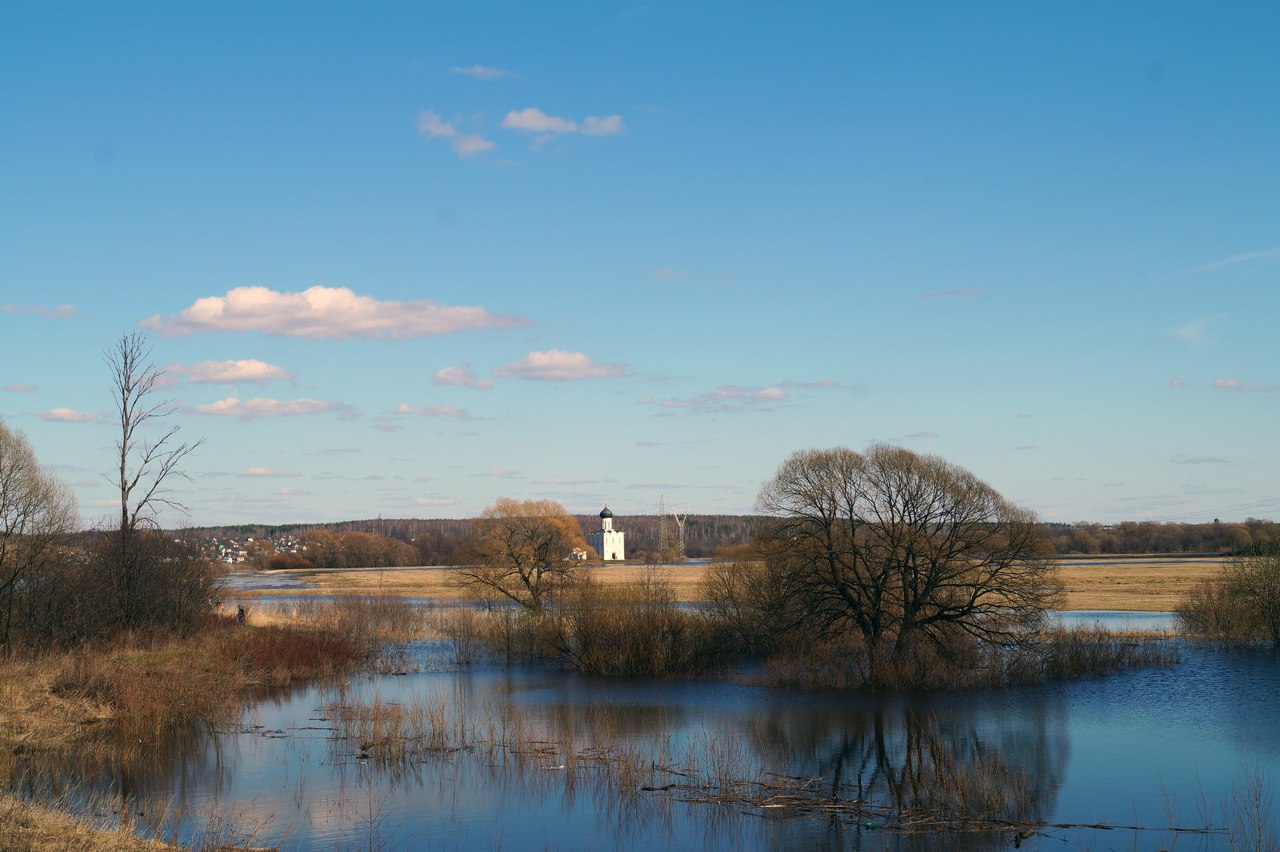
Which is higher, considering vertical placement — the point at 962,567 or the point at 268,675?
the point at 962,567

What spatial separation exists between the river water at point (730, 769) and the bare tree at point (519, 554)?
18737 millimetres

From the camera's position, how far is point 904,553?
33000mm

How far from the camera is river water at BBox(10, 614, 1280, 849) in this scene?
15.7 m

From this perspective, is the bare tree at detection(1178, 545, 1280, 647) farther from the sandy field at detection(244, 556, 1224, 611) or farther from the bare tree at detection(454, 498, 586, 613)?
the bare tree at detection(454, 498, 586, 613)

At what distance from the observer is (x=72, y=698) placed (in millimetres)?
25703

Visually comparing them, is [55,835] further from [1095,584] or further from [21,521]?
[1095,584]

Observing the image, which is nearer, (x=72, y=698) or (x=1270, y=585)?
(x=72, y=698)

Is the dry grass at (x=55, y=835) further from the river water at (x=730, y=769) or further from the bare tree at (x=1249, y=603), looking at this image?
the bare tree at (x=1249, y=603)

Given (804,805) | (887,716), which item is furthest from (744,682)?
(804,805)

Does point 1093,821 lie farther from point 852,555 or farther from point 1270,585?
point 1270,585

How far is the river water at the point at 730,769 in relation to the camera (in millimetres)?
15734

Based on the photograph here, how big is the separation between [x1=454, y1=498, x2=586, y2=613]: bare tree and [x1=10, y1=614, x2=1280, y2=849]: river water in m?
18.7

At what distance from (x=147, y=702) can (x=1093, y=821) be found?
21.4 m

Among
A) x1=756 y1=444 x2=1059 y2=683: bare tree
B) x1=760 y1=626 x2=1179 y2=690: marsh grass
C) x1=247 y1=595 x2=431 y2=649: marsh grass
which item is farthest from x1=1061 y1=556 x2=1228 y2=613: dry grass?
x1=247 y1=595 x2=431 y2=649: marsh grass
